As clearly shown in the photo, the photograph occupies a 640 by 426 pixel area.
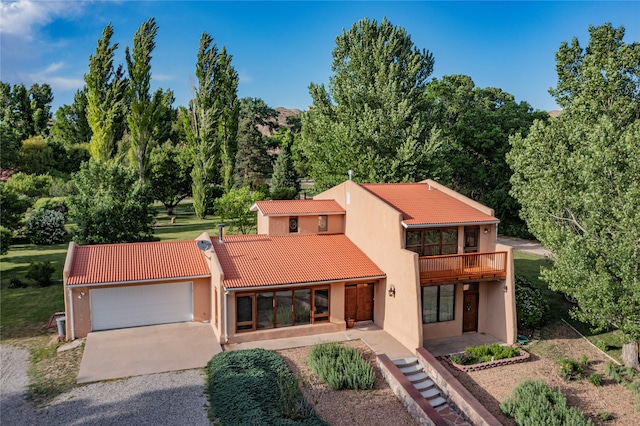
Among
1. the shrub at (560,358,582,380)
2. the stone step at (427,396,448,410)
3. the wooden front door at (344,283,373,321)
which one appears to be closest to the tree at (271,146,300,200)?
the wooden front door at (344,283,373,321)

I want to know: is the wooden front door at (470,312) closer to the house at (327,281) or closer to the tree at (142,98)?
the house at (327,281)

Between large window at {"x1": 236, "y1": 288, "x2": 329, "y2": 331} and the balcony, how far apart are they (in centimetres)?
418

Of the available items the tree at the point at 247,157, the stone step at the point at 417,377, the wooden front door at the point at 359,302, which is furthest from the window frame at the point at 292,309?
the tree at the point at 247,157

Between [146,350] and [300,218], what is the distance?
9166 mm

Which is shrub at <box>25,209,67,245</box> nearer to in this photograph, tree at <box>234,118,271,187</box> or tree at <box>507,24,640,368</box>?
tree at <box>234,118,271,187</box>

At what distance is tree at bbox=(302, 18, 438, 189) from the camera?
33844 millimetres

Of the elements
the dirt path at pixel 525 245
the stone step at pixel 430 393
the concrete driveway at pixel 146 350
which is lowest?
the stone step at pixel 430 393

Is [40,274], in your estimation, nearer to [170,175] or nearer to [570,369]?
[570,369]

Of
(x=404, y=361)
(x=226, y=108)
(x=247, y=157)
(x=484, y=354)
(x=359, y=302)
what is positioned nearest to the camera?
(x=404, y=361)

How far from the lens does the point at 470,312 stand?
1981cm

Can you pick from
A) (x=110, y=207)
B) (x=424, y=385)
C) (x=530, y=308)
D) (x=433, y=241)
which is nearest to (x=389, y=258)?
(x=433, y=241)

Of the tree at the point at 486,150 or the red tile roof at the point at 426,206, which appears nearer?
the red tile roof at the point at 426,206

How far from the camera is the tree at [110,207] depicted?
2628 centimetres

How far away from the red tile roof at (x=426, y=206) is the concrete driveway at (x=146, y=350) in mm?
9338
